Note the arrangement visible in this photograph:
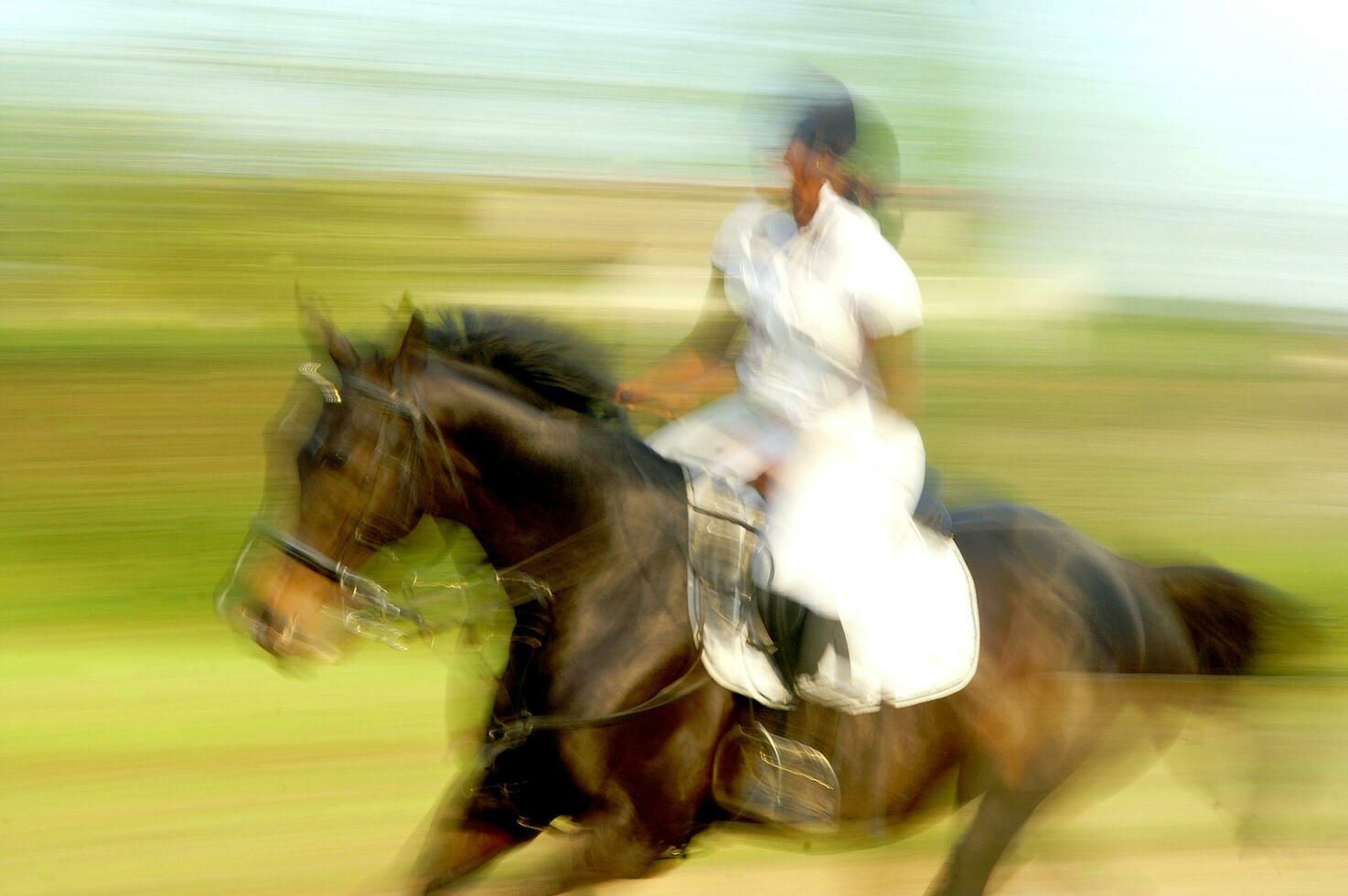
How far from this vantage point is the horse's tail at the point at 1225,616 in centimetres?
328

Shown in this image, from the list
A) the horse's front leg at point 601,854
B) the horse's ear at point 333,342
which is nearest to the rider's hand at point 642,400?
the horse's ear at point 333,342

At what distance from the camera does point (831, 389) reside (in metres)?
2.65

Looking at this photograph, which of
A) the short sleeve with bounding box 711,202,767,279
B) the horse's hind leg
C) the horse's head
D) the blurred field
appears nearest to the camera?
the horse's head

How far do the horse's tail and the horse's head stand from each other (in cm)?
193

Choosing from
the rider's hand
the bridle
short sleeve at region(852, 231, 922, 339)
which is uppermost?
short sleeve at region(852, 231, 922, 339)

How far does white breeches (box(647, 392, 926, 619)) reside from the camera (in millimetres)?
2605

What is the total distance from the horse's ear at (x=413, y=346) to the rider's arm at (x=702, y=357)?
0.49m

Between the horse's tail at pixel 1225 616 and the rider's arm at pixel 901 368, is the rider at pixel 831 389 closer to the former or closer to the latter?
the rider's arm at pixel 901 368

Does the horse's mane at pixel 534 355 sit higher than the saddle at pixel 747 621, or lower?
higher

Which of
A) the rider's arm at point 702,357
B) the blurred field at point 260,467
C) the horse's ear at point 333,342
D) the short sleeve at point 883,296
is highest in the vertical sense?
the short sleeve at point 883,296

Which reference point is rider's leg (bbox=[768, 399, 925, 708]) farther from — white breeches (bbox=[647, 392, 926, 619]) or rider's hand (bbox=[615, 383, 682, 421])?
rider's hand (bbox=[615, 383, 682, 421])

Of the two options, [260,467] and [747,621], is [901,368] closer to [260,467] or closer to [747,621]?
[747,621]

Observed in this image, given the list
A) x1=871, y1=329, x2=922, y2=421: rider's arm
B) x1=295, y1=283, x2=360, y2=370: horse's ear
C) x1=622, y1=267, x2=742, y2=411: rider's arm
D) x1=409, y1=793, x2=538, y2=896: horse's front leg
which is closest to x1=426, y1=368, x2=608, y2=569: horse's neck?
x1=295, y1=283, x2=360, y2=370: horse's ear

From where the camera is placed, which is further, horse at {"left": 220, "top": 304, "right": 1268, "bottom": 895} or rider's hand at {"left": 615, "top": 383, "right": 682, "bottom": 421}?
rider's hand at {"left": 615, "top": 383, "right": 682, "bottom": 421}
